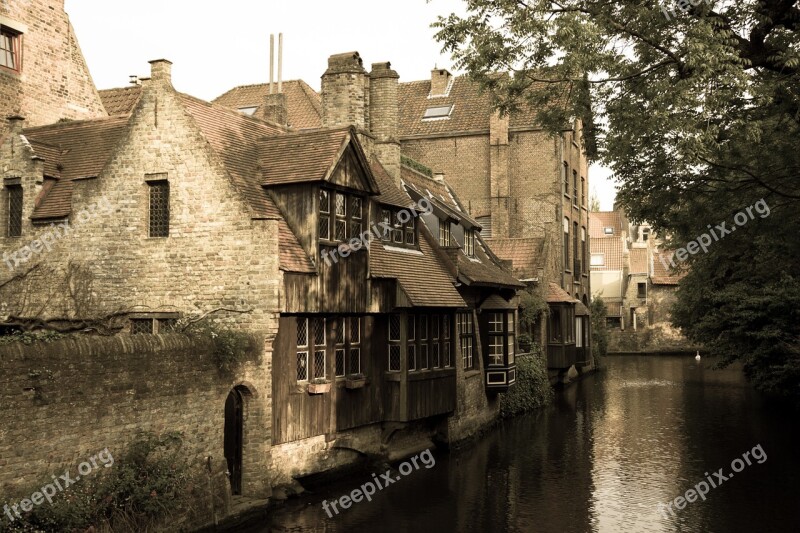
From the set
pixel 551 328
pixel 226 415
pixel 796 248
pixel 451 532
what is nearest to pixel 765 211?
pixel 796 248

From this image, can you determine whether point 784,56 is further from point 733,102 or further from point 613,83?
point 613,83

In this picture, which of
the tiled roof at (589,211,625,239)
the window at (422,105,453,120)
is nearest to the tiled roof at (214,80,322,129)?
the window at (422,105,453,120)

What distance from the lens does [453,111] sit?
44125 millimetres

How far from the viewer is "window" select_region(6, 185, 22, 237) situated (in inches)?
761

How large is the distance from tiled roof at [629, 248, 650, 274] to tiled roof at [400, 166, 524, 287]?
130 feet

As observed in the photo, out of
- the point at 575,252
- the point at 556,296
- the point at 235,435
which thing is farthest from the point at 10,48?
the point at 575,252

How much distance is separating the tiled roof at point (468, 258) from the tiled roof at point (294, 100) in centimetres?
852

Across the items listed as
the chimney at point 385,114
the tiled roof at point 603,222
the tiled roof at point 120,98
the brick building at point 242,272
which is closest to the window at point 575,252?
the chimney at point 385,114

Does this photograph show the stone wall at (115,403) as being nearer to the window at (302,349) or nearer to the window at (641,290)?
the window at (302,349)

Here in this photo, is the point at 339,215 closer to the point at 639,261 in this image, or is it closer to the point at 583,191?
the point at 583,191

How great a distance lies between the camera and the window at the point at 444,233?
2483 centimetres

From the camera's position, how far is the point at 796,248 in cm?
1733

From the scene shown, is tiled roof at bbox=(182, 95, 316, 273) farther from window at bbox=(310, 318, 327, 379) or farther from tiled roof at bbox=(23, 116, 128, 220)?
tiled roof at bbox=(23, 116, 128, 220)

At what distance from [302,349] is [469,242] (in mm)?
12424
